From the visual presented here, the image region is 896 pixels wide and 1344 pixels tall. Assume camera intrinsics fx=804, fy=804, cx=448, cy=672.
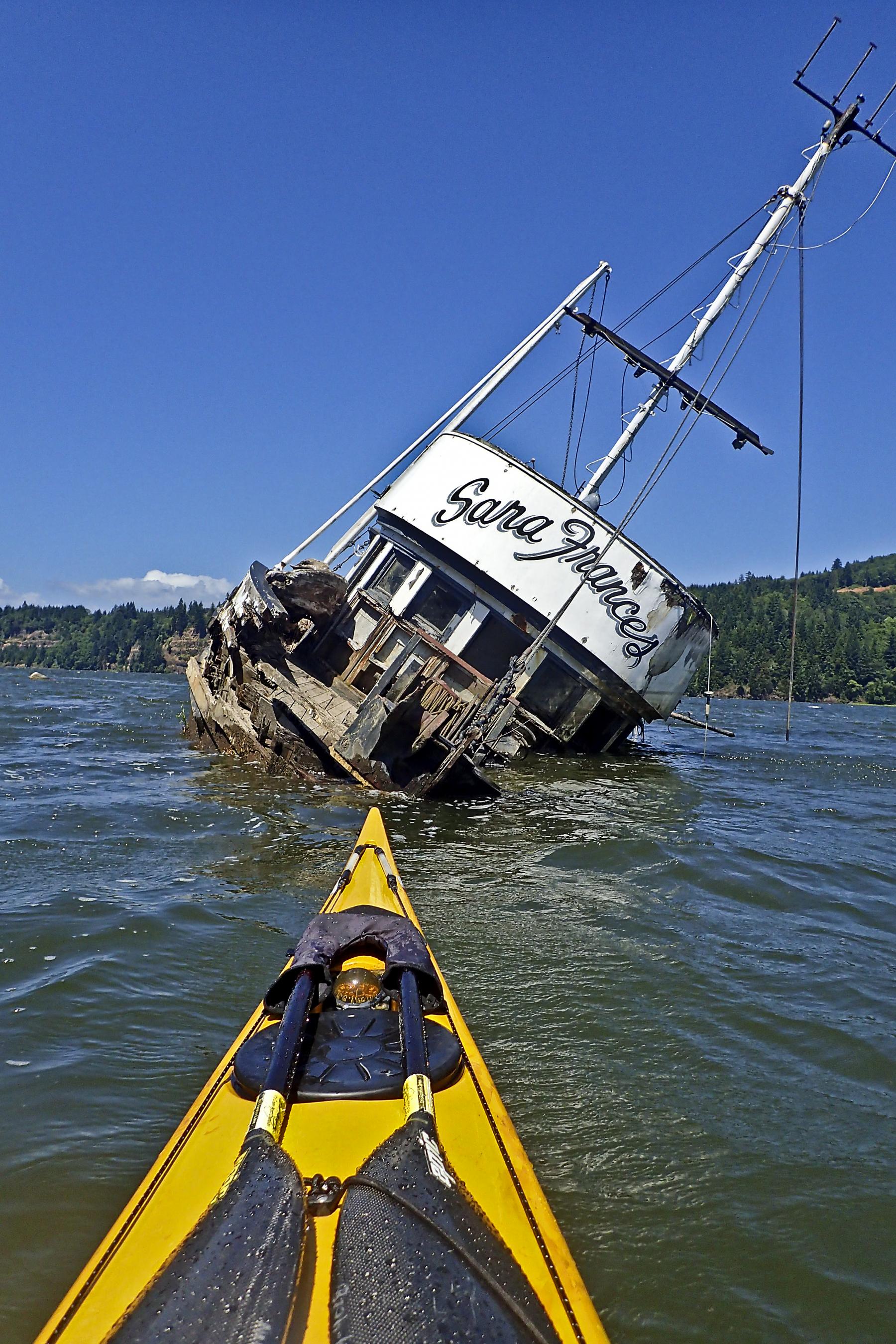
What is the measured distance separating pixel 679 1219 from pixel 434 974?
1480 mm

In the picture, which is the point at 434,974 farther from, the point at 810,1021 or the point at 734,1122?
the point at 810,1021

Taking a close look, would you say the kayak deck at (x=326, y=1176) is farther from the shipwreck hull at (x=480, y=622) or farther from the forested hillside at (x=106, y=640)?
the forested hillside at (x=106, y=640)

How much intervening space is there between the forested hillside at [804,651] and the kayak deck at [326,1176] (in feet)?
225

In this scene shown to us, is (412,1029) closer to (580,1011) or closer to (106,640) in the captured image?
(580,1011)

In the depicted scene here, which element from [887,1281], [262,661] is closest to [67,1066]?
[887,1281]

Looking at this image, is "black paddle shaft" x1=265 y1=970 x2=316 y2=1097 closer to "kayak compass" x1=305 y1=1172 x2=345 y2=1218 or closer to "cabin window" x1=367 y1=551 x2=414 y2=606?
"kayak compass" x1=305 y1=1172 x2=345 y2=1218

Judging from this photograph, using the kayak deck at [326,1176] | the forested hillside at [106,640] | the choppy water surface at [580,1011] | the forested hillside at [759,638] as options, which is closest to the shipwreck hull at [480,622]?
the choppy water surface at [580,1011]

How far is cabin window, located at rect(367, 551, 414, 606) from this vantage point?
1805 centimetres

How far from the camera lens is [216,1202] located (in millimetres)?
2396

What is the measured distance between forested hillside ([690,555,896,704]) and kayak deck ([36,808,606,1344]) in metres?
68.7

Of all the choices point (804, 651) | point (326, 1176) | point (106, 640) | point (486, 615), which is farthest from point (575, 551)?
point (106, 640)

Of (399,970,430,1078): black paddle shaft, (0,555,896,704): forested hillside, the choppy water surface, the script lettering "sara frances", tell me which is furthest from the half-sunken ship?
(0,555,896,704): forested hillside

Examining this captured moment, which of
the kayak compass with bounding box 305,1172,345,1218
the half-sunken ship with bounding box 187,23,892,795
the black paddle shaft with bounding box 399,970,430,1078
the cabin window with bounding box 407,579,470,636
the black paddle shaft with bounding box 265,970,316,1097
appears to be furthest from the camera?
the cabin window with bounding box 407,579,470,636

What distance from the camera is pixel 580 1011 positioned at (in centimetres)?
531
